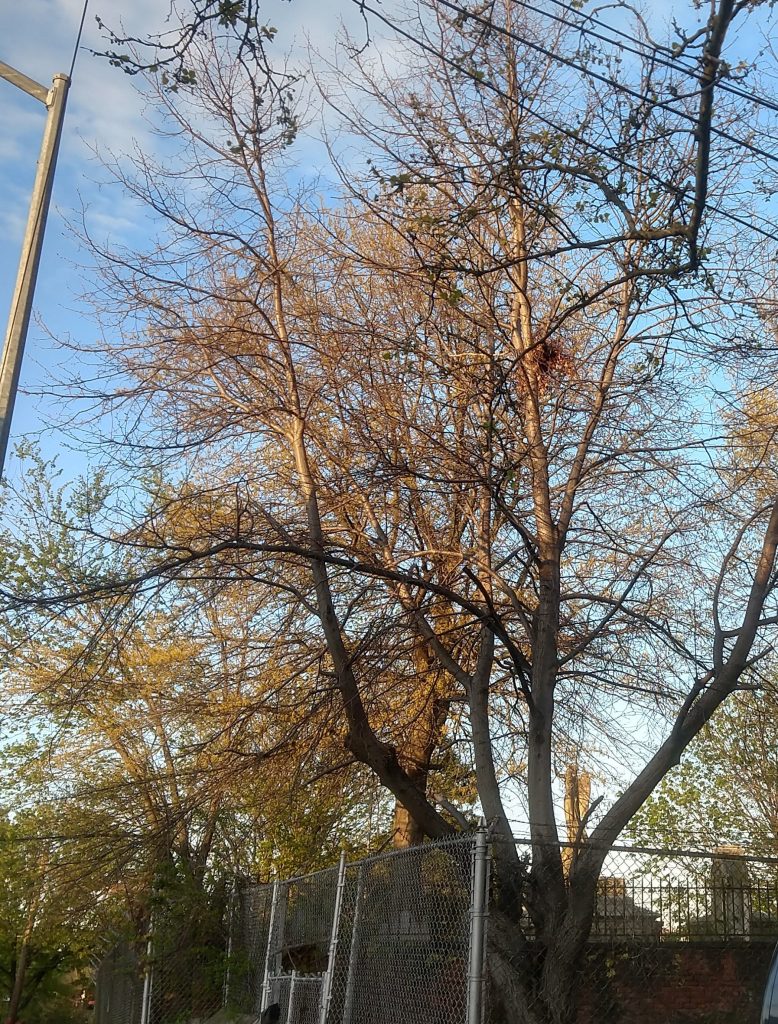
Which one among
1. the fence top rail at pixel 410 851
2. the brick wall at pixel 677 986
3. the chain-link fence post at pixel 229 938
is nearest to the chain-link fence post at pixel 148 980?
the chain-link fence post at pixel 229 938

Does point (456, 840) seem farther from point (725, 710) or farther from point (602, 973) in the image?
→ point (725, 710)

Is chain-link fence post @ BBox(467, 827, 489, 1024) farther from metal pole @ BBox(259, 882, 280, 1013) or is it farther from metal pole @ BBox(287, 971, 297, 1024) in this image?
metal pole @ BBox(259, 882, 280, 1013)

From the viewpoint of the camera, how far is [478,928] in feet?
17.3

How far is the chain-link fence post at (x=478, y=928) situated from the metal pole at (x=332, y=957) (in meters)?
2.08

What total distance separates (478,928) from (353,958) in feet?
7.08

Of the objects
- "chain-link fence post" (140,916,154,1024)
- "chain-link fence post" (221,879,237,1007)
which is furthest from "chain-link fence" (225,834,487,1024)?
"chain-link fence post" (140,916,154,1024)

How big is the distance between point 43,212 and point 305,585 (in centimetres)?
400

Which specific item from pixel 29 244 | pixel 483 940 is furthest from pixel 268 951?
pixel 29 244

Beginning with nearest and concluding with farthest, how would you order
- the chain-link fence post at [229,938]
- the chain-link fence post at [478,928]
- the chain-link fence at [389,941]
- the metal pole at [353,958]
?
1. the chain-link fence post at [478,928]
2. the chain-link fence at [389,941]
3. the metal pole at [353,958]
4. the chain-link fence post at [229,938]

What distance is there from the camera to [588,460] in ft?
32.1

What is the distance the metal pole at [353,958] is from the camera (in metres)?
6.99

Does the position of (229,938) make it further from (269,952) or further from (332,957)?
(332,957)

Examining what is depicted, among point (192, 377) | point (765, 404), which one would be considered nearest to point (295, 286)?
point (192, 377)

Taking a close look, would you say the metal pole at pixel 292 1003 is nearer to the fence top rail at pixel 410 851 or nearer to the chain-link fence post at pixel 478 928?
the fence top rail at pixel 410 851
